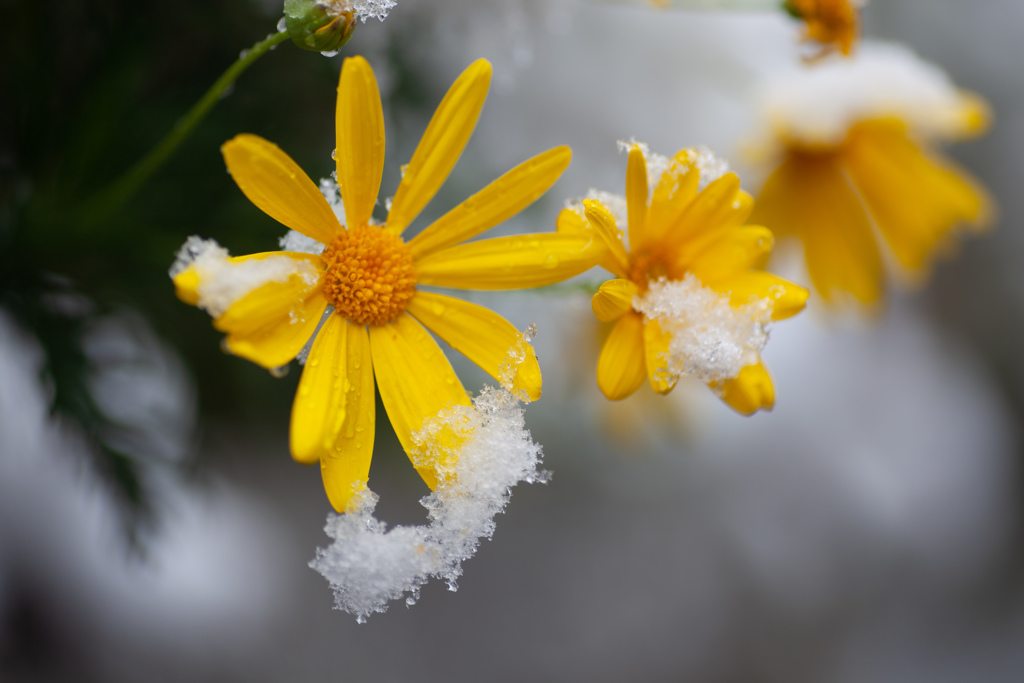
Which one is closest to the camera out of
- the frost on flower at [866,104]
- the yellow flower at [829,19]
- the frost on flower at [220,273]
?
the frost on flower at [220,273]

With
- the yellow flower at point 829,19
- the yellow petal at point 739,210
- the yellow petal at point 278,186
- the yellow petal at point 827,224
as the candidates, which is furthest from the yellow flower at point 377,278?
the yellow petal at point 827,224

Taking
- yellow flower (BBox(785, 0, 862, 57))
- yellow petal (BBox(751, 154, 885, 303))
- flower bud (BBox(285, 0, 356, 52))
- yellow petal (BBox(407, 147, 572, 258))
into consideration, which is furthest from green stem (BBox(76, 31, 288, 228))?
yellow petal (BBox(751, 154, 885, 303))

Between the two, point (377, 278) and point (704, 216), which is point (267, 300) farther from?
point (704, 216)

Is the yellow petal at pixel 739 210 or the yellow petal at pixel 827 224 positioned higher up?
the yellow petal at pixel 827 224

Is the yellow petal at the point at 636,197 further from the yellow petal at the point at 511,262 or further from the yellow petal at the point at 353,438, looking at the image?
the yellow petal at the point at 353,438

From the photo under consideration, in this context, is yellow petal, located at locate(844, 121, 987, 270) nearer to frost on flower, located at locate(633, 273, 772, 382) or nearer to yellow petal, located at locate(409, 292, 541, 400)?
frost on flower, located at locate(633, 273, 772, 382)

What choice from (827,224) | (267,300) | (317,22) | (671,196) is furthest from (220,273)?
(827,224)
